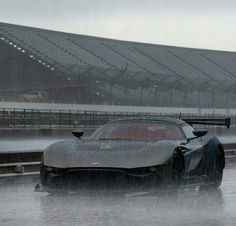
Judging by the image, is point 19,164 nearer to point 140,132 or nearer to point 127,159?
point 140,132

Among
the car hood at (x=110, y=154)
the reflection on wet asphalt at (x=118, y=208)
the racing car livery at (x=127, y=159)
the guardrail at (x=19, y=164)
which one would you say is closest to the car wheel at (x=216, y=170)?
the racing car livery at (x=127, y=159)

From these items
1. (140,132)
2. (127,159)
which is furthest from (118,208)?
(140,132)

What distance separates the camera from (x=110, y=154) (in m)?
9.77

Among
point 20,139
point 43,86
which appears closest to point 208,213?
point 20,139

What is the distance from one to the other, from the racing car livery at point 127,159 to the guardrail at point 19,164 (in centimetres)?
364

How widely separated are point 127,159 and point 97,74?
54.2 meters

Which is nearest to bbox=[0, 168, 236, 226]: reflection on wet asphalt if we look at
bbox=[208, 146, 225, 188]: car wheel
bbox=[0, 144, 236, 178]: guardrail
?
bbox=[208, 146, 225, 188]: car wheel

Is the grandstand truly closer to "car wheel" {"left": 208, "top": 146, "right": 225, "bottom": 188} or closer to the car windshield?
"car wheel" {"left": 208, "top": 146, "right": 225, "bottom": 188}

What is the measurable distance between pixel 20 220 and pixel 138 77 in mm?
58333

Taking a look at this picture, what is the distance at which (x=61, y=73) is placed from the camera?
A: 65.1 metres

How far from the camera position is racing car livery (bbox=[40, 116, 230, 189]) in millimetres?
9602

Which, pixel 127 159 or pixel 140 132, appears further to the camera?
pixel 140 132

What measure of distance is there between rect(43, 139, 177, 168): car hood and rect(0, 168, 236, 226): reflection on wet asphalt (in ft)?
1.29

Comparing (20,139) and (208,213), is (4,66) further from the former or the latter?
(208,213)
